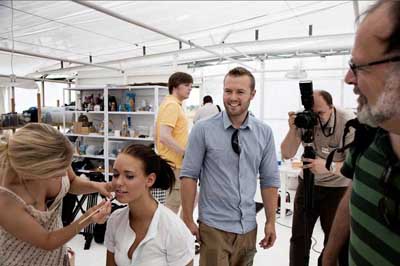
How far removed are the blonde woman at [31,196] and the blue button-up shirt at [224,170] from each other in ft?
1.84

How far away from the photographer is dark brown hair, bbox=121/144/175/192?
149 centimetres

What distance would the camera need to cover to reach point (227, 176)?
5.35ft

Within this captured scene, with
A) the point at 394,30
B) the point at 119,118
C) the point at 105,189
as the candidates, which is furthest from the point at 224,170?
the point at 119,118

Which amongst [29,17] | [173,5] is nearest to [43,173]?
[173,5]

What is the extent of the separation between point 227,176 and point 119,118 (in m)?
4.06

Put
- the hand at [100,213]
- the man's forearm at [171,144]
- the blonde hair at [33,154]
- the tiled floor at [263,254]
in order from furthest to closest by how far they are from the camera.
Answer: the tiled floor at [263,254]
the man's forearm at [171,144]
the hand at [100,213]
the blonde hair at [33,154]

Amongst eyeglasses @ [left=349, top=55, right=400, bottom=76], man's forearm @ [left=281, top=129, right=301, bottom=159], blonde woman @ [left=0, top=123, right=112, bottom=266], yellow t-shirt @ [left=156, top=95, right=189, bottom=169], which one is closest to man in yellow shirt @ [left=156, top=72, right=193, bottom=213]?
yellow t-shirt @ [left=156, top=95, right=189, bottom=169]

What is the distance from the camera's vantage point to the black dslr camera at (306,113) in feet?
6.11

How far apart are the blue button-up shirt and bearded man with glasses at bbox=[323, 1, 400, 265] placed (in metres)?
0.69

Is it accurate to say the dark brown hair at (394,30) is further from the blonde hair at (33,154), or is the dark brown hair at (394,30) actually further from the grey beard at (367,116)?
the blonde hair at (33,154)

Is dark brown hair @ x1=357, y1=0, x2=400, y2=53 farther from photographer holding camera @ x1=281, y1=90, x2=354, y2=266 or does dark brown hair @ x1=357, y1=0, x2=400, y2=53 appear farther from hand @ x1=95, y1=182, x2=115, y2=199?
photographer holding camera @ x1=281, y1=90, x2=354, y2=266

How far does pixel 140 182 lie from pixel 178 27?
3254 millimetres

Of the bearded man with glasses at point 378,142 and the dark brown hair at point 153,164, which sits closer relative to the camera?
the bearded man with glasses at point 378,142

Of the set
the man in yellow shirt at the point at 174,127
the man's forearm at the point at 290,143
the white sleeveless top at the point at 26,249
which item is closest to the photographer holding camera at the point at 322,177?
the man's forearm at the point at 290,143
